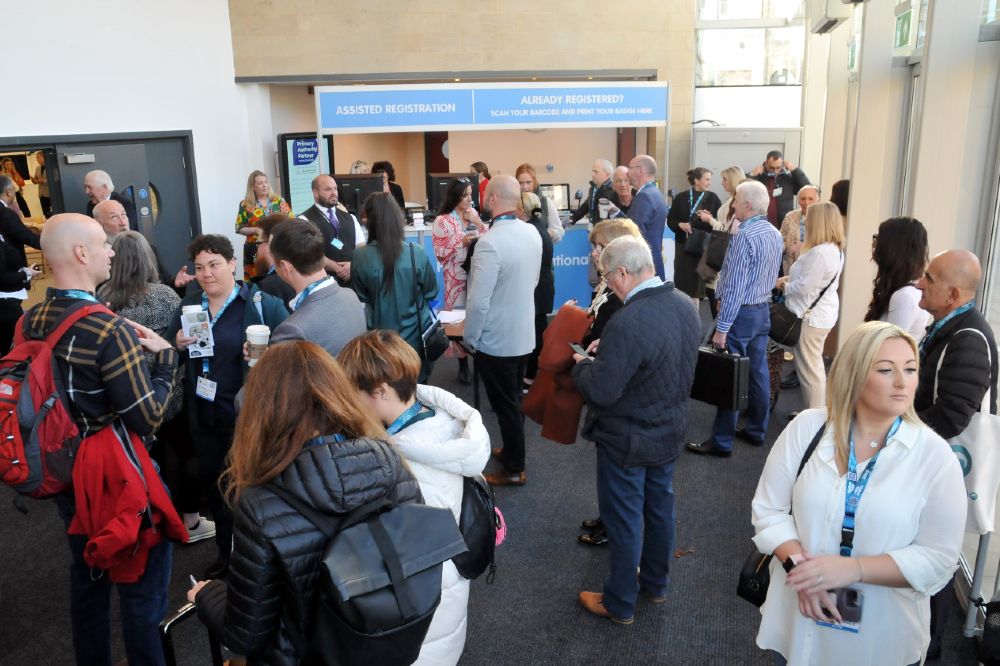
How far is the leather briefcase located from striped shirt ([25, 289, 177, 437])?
2557 mm

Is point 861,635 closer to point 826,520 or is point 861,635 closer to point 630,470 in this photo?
point 826,520

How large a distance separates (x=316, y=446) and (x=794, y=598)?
54.0 inches

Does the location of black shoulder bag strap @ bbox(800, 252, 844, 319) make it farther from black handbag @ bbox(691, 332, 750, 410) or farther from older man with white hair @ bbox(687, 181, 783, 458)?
black handbag @ bbox(691, 332, 750, 410)

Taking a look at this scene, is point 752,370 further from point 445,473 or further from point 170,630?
point 170,630

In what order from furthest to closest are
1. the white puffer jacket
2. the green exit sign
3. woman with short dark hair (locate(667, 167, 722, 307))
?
woman with short dark hair (locate(667, 167, 722, 307)), the green exit sign, the white puffer jacket

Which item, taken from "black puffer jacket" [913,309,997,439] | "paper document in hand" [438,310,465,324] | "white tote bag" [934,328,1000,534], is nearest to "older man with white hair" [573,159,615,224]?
"paper document in hand" [438,310,465,324]

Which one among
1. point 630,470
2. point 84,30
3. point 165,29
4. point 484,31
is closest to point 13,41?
point 84,30

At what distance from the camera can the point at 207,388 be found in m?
3.27

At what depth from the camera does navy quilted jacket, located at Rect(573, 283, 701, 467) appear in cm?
284

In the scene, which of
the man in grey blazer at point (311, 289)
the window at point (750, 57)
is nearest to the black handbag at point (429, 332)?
the man in grey blazer at point (311, 289)

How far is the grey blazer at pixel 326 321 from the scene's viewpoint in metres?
2.91

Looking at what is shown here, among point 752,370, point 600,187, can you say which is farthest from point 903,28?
point 752,370

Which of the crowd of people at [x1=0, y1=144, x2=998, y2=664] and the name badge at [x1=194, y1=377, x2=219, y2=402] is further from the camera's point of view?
the name badge at [x1=194, y1=377, x2=219, y2=402]

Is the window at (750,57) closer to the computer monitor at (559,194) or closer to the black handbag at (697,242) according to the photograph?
the computer monitor at (559,194)
